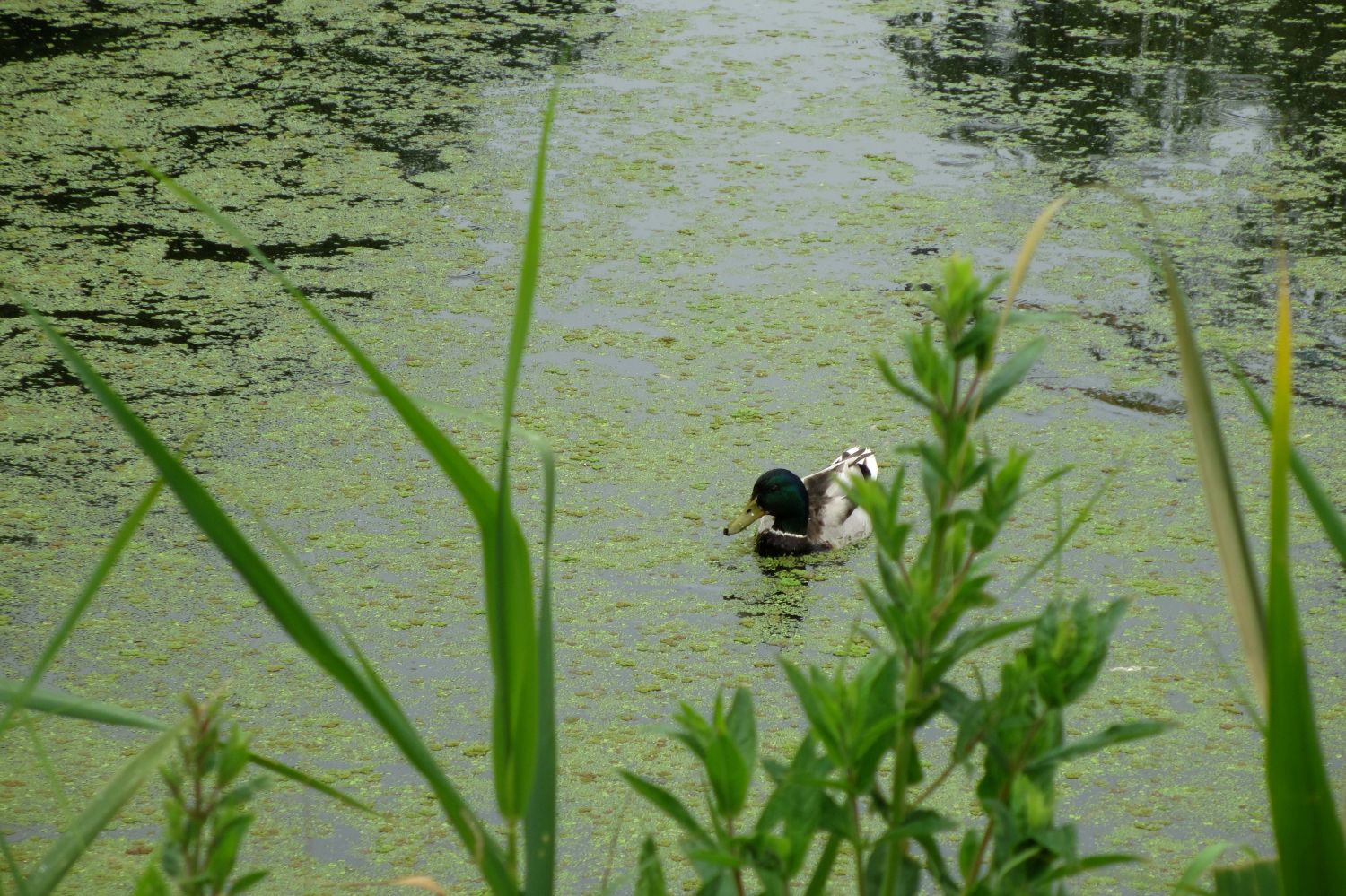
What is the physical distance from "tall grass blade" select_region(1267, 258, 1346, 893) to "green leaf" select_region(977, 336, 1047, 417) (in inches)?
4.8

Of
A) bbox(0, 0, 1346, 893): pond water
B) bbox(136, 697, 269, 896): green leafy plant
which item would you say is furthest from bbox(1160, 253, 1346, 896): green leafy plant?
bbox(0, 0, 1346, 893): pond water

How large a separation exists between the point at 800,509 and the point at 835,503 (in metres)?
0.11

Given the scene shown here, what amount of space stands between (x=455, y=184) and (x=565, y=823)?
88.7 inches

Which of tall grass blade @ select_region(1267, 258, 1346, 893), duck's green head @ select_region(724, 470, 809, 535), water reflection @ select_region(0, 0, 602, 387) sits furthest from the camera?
water reflection @ select_region(0, 0, 602, 387)

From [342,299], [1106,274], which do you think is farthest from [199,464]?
[1106,274]

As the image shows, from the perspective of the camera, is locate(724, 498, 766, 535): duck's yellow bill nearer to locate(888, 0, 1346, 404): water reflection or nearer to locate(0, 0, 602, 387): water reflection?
locate(0, 0, 602, 387): water reflection

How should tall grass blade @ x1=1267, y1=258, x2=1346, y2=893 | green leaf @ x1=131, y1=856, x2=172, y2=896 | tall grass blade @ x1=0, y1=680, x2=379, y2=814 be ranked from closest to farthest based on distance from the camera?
tall grass blade @ x1=1267, y1=258, x2=1346, y2=893
green leaf @ x1=131, y1=856, x2=172, y2=896
tall grass blade @ x1=0, y1=680, x2=379, y2=814

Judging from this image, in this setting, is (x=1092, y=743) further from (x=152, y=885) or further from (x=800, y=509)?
(x=800, y=509)

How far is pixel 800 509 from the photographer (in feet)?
8.38

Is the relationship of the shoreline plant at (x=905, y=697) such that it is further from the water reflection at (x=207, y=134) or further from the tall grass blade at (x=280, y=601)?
the water reflection at (x=207, y=134)

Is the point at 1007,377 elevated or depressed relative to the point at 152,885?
elevated

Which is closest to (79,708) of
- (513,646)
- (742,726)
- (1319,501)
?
(513,646)

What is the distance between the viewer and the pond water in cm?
210

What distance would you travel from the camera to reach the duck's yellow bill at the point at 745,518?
255 centimetres
